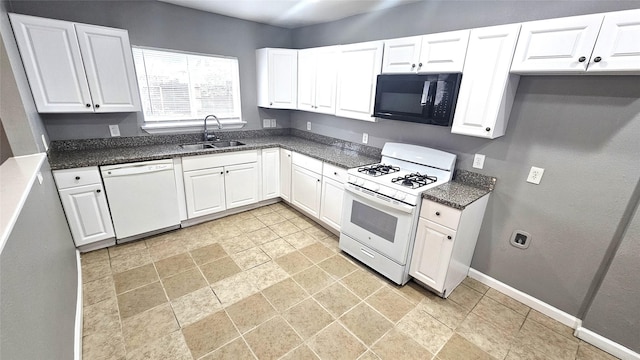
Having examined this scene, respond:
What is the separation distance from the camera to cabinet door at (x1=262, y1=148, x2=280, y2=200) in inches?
142

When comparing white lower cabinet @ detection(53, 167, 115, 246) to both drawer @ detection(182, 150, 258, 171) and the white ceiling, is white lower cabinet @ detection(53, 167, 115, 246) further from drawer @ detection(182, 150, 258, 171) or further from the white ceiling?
the white ceiling

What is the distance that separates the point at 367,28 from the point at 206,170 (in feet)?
8.07

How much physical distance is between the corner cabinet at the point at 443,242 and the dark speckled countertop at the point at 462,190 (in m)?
0.05

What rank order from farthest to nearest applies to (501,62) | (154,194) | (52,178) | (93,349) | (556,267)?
(154,194) < (52,178) < (556,267) < (501,62) < (93,349)

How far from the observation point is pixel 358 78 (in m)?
2.77

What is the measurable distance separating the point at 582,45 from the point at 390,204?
152 cm

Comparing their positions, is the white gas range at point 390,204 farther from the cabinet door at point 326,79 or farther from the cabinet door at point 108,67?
the cabinet door at point 108,67

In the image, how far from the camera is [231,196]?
3.41 metres

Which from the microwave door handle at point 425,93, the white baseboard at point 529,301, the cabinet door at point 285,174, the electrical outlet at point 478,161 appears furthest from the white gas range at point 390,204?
the cabinet door at point 285,174

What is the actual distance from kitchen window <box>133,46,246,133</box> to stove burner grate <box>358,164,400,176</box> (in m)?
2.08

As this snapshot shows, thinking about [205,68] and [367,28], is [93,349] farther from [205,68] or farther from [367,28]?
[367,28]

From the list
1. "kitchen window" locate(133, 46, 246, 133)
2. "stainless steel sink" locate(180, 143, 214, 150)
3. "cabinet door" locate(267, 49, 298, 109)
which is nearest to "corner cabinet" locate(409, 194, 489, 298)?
"cabinet door" locate(267, 49, 298, 109)

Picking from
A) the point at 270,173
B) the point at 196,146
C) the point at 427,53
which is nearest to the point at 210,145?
the point at 196,146

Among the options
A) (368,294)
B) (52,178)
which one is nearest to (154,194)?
(52,178)
